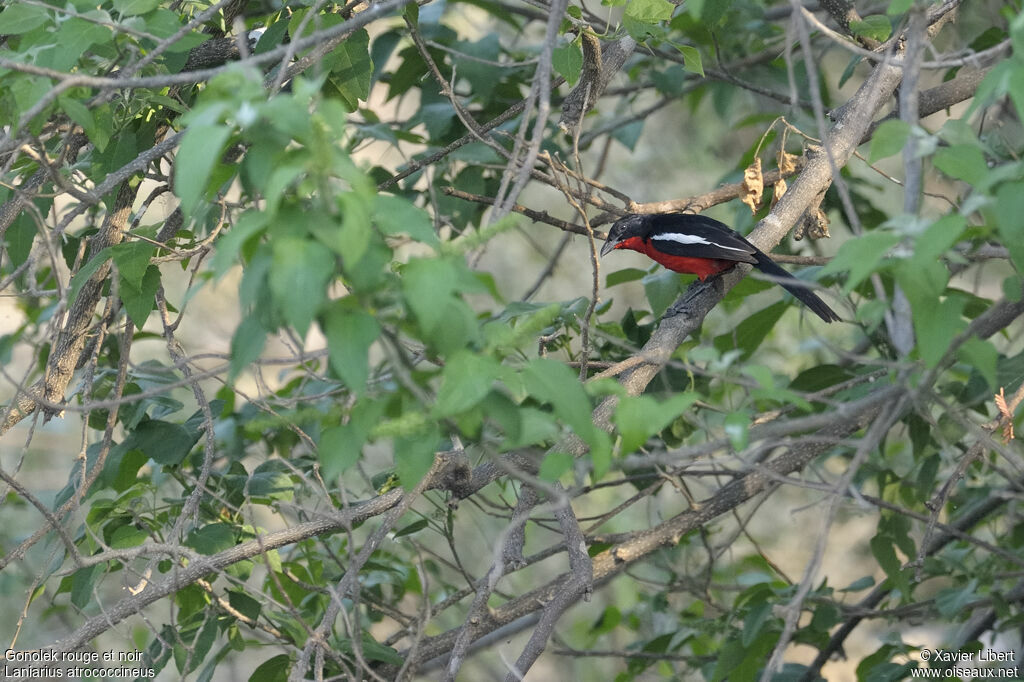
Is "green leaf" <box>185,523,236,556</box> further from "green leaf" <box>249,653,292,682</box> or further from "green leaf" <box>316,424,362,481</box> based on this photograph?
"green leaf" <box>316,424,362,481</box>

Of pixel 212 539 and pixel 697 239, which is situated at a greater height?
pixel 697 239

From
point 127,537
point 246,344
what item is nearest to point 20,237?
point 127,537

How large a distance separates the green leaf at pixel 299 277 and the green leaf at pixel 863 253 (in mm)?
870

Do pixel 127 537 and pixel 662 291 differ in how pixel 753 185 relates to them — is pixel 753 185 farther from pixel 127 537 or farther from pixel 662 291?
pixel 127 537

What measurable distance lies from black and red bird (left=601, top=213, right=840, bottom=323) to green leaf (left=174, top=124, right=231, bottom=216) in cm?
249

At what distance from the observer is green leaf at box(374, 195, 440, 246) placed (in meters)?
1.54

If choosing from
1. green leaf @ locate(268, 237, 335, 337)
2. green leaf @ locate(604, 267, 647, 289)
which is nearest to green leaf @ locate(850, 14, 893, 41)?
green leaf @ locate(604, 267, 647, 289)

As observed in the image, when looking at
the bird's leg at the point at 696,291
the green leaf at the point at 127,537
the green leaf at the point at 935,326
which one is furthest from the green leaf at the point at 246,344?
Answer: the bird's leg at the point at 696,291

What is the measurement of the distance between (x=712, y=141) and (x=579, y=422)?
7.45m

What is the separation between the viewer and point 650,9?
108 inches

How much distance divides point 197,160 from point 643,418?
A: 85cm

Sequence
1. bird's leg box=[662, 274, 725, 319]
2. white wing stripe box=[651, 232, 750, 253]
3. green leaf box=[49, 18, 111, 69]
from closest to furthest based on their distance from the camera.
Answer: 1. green leaf box=[49, 18, 111, 69]
2. bird's leg box=[662, 274, 725, 319]
3. white wing stripe box=[651, 232, 750, 253]

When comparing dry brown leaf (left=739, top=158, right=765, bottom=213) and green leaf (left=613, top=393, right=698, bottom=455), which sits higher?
green leaf (left=613, top=393, right=698, bottom=455)

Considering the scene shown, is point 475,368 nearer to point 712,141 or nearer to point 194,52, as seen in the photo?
point 194,52
